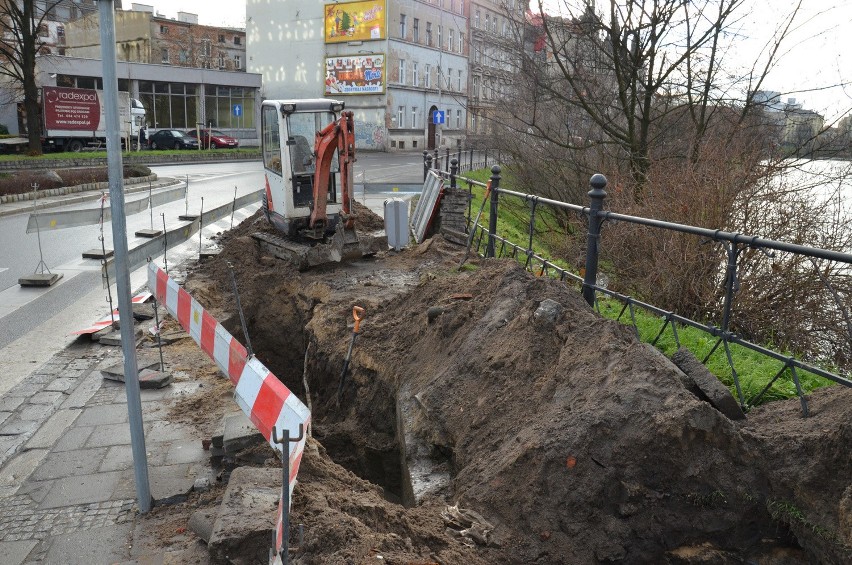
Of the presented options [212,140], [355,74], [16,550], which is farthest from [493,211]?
[355,74]

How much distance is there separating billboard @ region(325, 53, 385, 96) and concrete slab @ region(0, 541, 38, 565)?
49999mm

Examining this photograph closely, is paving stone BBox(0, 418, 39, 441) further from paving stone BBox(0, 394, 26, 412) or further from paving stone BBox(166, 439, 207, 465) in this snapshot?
paving stone BBox(166, 439, 207, 465)

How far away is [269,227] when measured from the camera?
13781 millimetres

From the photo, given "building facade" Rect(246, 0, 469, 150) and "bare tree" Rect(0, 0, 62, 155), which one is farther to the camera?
"building facade" Rect(246, 0, 469, 150)

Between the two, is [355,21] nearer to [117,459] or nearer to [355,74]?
[355,74]

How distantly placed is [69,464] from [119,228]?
2121 millimetres

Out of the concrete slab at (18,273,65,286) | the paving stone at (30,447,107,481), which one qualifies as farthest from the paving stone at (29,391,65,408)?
the concrete slab at (18,273,65,286)

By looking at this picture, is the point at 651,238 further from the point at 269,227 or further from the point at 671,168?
the point at 269,227

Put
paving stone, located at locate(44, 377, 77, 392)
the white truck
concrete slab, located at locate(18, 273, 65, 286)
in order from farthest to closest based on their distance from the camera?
the white truck → concrete slab, located at locate(18, 273, 65, 286) → paving stone, located at locate(44, 377, 77, 392)

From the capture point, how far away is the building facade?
52.0 meters

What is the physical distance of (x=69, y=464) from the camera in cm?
546

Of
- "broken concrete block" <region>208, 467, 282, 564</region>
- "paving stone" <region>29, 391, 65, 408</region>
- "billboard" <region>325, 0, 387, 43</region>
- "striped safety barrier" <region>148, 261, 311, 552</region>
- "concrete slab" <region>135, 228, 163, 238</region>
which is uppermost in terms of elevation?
"billboard" <region>325, 0, 387, 43</region>

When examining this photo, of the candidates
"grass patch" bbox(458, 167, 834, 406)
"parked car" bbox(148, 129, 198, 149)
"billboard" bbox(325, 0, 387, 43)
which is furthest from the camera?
"billboard" bbox(325, 0, 387, 43)

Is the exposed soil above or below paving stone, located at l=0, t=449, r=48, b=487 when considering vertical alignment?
above
